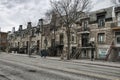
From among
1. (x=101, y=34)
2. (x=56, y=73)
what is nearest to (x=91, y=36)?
(x=101, y=34)

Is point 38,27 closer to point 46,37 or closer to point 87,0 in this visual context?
point 46,37

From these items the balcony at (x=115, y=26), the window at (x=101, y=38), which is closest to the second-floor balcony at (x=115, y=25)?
the balcony at (x=115, y=26)

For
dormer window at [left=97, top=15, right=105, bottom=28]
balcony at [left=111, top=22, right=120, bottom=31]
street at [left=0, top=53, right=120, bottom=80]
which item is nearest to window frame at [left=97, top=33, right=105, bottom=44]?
dormer window at [left=97, top=15, right=105, bottom=28]

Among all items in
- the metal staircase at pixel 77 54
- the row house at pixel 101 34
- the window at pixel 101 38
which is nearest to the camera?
the row house at pixel 101 34

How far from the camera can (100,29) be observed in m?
43.2

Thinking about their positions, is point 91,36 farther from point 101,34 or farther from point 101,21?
point 101,21

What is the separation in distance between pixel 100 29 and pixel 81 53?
23.6 ft

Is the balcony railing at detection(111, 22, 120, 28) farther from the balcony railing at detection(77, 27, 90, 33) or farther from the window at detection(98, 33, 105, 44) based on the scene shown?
the balcony railing at detection(77, 27, 90, 33)

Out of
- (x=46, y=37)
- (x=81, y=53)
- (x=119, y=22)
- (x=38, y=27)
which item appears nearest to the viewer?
(x=119, y=22)

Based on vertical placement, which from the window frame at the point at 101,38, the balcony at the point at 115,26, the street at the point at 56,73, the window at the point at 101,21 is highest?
the window at the point at 101,21

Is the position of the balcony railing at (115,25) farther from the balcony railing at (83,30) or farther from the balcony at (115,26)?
the balcony railing at (83,30)

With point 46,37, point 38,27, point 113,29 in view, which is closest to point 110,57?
point 113,29

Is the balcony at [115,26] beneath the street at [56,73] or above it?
above

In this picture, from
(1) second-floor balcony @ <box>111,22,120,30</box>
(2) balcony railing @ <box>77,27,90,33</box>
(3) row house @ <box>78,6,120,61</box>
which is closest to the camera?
(1) second-floor balcony @ <box>111,22,120,30</box>
